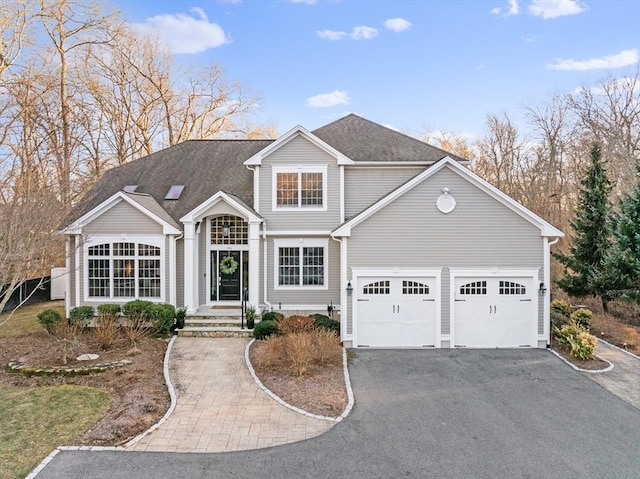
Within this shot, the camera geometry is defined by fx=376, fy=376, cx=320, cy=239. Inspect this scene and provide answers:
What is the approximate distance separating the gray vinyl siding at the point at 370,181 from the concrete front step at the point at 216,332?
6.06 metres

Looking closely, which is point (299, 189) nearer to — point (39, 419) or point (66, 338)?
point (66, 338)

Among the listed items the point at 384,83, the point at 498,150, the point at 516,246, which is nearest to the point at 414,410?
the point at 516,246

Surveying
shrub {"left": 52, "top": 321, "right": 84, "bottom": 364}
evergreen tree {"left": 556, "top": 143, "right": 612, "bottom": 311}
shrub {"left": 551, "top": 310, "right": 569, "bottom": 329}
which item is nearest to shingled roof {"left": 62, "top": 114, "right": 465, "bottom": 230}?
shrub {"left": 52, "top": 321, "right": 84, "bottom": 364}

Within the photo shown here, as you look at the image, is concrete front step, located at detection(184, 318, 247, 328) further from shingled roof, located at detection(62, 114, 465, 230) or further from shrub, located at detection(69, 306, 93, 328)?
shingled roof, located at detection(62, 114, 465, 230)

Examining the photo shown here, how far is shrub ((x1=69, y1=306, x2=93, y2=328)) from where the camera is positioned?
12531 mm

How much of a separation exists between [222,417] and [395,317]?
19.9ft

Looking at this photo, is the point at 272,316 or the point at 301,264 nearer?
the point at 272,316

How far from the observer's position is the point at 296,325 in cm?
1127

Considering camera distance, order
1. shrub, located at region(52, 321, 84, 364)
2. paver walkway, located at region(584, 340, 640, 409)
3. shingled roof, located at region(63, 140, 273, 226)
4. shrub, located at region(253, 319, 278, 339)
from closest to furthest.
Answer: paver walkway, located at region(584, 340, 640, 409), shrub, located at region(52, 321, 84, 364), shrub, located at region(253, 319, 278, 339), shingled roof, located at region(63, 140, 273, 226)

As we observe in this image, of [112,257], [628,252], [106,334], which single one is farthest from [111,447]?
[628,252]

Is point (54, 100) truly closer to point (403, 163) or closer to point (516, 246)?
point (403, 163)

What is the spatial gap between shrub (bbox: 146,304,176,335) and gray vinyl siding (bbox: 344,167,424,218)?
Answer: 745cm

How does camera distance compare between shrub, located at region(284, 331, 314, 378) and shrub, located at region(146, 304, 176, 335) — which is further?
shrub, located at region(146, 304, 176, 335)

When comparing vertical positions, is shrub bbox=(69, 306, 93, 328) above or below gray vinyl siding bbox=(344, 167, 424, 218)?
below
